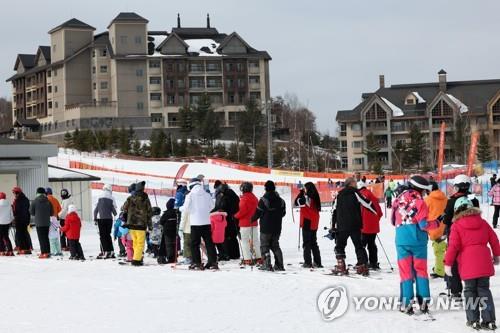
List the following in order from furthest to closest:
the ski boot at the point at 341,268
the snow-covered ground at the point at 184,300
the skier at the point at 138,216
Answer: the skier at the point at 138,216 → the ski boot at the point at 341,268 → the snow-covered ground at the point at 184,300

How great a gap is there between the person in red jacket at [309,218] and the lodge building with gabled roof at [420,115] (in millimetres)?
75365

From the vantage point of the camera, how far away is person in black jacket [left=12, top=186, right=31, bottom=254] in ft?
61.4

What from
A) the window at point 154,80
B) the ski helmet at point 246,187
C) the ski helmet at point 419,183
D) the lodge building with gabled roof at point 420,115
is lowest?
the ski helmet at point 246,187

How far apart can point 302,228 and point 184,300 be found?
391cm

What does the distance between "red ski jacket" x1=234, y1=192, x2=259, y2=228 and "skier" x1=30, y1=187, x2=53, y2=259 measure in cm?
524

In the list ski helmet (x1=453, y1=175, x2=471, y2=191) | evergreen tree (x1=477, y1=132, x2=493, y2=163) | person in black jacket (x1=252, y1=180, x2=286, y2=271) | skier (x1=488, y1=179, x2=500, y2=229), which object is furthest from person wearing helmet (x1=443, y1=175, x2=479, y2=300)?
evergreen tree (x1=477, y1=132, x2=493, y2=163)

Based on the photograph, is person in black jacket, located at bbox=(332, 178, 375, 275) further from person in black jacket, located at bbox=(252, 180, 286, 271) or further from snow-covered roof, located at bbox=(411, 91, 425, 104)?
snow-covered roof, located at bbox=(411, 91, 425, 104)

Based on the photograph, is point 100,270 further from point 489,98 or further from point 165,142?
point 489,98

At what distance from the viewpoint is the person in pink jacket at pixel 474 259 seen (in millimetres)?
8562

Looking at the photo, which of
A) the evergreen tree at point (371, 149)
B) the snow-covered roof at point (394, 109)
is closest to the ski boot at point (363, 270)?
the evergreen tree at point (371, 149)

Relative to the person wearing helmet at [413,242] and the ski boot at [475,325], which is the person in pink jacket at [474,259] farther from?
the person wearing helmet at [413,242]

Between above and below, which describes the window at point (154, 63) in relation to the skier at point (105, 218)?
above

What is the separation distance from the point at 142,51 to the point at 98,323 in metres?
94.1

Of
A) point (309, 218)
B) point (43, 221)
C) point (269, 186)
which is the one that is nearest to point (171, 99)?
point (43, 221)
